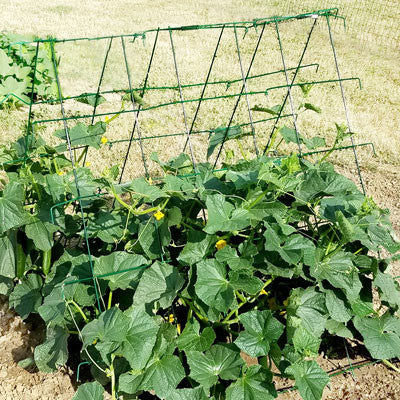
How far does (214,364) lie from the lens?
7.24 ft

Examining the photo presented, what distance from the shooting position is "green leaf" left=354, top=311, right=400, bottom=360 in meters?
2.39

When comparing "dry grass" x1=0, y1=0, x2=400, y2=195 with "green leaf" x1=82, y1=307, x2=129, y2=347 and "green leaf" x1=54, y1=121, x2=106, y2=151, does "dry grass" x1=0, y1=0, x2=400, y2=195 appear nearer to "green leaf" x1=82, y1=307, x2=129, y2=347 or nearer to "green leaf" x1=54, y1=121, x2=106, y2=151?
"green leaf" x1=54, y1=121, x2=106, y2=151

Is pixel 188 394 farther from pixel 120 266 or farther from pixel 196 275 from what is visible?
pixel 120 266

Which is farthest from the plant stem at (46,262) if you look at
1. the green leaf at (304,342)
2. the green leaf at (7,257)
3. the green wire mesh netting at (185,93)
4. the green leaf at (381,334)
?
the green leaf at (381,334)

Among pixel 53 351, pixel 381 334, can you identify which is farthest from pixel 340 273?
pixel 53 351

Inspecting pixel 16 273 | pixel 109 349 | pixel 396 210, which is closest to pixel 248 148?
pixel 396 210

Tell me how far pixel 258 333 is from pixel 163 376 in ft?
1.35

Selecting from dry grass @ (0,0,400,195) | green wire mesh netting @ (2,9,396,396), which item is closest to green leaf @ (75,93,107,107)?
green wire mesh netting @ (2,9,396,396)

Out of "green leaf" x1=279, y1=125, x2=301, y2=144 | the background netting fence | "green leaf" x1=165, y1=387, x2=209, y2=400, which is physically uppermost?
the background netting fence

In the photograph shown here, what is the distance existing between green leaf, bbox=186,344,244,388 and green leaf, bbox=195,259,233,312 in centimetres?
26

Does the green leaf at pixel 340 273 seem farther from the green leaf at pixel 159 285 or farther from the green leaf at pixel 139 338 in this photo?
the green leaf at pixel 139 338

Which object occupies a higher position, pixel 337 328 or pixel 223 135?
pixel 223 135

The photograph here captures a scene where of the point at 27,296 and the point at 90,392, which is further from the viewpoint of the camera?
the point at 27,296

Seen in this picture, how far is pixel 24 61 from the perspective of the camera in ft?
17.9
